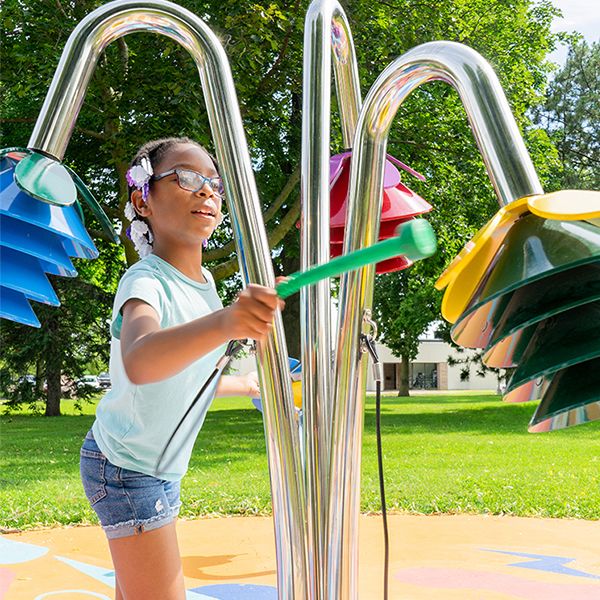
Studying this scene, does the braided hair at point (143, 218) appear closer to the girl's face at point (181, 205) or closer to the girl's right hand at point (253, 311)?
the girl's face at point (181, 205)

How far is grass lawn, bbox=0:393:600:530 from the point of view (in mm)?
6023

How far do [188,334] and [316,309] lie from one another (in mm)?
256

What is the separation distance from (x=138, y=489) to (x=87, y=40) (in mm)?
951

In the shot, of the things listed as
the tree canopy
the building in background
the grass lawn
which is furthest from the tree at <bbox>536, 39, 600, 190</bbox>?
the building in background


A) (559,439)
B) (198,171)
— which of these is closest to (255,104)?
(559,439)

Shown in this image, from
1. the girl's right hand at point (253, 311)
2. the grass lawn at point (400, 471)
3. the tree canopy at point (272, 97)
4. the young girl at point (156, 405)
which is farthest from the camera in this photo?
the tree canopy at point (272, 97)

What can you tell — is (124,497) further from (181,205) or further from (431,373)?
(431,373)

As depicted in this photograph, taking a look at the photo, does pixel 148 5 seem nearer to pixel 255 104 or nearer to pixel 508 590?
pixel 508 590

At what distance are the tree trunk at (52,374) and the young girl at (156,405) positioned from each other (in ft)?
48.1

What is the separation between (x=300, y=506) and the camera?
1.36m

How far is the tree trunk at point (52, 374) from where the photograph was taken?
53.1ft

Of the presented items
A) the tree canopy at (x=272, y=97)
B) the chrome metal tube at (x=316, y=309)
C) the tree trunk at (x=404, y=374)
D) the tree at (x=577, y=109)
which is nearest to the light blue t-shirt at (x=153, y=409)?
the chrome metal tube at (x=316, y=309)

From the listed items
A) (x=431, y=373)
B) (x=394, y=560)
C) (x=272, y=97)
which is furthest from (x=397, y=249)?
(x=431, y=373)

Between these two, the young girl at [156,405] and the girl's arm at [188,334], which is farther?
the young girl at [156,405]
